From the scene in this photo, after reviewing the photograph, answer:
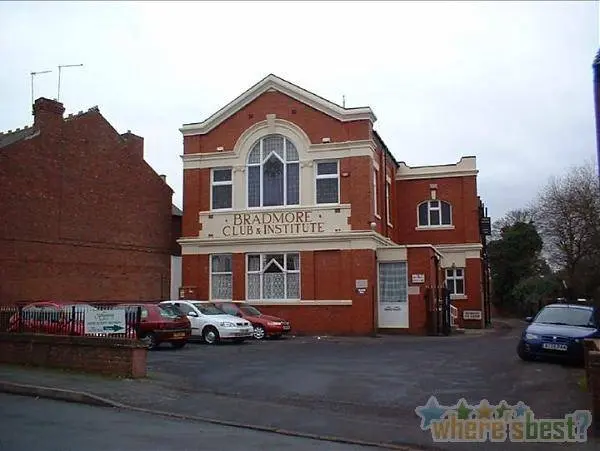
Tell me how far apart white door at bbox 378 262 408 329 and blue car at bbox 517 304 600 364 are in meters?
11.0

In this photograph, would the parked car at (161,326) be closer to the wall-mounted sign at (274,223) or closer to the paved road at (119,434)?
the wall-mounted sign at (274,223)

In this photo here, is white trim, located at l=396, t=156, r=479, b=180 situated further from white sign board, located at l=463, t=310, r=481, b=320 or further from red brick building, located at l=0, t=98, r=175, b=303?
red brick building, located at l=0, t=98, r=175, b=303

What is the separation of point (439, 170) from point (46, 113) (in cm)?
2184

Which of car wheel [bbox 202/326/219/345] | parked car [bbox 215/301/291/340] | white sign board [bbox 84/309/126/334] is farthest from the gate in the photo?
white sign board [bbox 84/309/126/334]

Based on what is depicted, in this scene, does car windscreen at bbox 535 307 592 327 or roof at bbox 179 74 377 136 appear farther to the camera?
roof at bbox 179 74 377 136

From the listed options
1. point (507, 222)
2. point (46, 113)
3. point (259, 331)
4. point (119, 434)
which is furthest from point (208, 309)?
point (507, 222)

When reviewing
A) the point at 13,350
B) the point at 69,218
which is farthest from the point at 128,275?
the point at 13,350

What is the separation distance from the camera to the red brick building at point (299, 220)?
100 feet

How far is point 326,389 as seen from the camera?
556 inches

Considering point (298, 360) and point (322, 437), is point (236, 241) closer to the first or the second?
point (298, 360)

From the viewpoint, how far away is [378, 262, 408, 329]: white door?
30.9 meters

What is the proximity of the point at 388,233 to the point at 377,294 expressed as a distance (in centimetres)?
597

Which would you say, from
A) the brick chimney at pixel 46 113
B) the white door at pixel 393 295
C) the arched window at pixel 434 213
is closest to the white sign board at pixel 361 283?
the white door at pixel 393 295

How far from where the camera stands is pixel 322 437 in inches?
386
